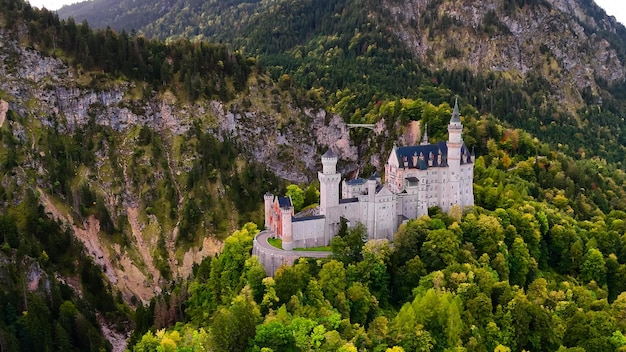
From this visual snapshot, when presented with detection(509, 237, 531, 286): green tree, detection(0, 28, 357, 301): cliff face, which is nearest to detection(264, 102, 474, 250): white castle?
detection(509, 237, 531, 286): green tree

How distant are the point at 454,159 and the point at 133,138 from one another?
84.9 metres

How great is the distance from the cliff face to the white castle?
48.4 metres

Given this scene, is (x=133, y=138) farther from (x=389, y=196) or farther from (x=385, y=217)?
(x=389, y=196)

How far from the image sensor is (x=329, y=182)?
86250 millimetres

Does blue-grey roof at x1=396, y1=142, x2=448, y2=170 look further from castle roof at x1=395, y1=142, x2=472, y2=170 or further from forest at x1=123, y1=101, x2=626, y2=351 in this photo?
forest at x1=123, y1=101, x2=626, y2=351

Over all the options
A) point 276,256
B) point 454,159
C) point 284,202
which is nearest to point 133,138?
point 284,202

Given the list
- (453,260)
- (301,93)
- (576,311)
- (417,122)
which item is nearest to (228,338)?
(453,260)

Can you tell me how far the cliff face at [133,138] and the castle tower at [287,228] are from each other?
50.0 m

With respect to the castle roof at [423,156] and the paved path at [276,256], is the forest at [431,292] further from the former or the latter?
the castle roof at [423,156]

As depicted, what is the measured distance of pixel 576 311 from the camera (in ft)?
274

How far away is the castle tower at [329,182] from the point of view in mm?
86188

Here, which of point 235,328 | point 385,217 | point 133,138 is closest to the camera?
point 235,328

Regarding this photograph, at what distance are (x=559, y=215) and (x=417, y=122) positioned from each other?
1791 inches

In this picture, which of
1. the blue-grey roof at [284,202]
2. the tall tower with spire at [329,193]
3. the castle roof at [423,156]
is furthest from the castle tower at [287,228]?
the castle roof at [423,156]
